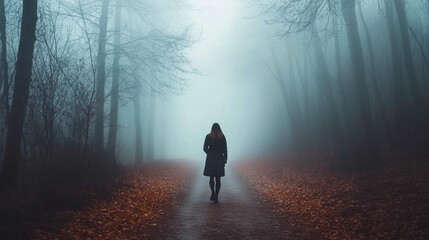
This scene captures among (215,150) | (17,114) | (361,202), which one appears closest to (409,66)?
(361,202)

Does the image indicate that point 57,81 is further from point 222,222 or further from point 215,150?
point 222,222

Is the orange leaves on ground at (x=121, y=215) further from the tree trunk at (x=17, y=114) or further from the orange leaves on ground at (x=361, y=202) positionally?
the orange leaves on ground at (x=361, y=202)

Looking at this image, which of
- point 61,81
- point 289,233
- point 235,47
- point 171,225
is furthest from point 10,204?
point 235,47

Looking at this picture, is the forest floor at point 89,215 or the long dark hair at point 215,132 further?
the long dark hair at point 215,132

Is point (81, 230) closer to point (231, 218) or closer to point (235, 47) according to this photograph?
point (231, 218)

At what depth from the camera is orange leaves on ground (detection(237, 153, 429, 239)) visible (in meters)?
6.88

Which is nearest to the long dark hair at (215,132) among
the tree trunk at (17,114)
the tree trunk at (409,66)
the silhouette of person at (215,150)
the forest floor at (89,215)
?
the silhouette of person at (215,150)

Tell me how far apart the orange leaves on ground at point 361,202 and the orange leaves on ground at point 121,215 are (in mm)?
2984

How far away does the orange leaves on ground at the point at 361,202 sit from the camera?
688 centimetres

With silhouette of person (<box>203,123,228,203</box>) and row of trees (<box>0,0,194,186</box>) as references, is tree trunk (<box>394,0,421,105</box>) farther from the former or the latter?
silhouette of person (<box>203,123,228,203</box>)

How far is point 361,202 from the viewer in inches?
347

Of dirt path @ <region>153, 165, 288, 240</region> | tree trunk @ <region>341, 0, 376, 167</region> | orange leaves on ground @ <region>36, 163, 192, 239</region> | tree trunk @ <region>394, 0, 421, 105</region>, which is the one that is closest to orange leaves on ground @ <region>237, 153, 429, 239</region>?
dirt path @ <region>153, 165, 288, 240</region>

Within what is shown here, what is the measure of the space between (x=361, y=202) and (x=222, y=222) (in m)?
3.19

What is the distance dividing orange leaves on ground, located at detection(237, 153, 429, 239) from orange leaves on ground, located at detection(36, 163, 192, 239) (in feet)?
9.79
